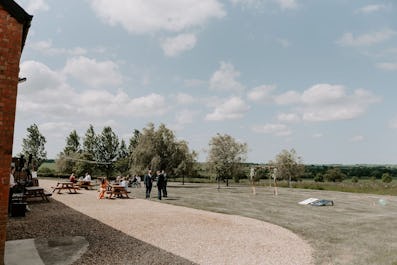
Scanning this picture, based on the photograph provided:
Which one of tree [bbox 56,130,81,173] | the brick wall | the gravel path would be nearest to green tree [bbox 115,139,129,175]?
tree [bbox 56,130,81,173]

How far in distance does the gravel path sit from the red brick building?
416 cm

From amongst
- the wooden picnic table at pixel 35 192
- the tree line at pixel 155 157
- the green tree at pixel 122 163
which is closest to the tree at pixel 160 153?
the tree line at pixel 155 157

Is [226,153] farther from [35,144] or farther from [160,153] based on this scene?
[35,144]

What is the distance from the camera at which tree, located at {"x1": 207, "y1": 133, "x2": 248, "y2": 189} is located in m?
45.8

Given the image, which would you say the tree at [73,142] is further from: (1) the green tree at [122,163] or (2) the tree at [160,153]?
(2) the tree at [160,153]

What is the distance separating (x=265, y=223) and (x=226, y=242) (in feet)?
12.5

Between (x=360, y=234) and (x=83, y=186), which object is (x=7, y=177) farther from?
(x=83, y=186)

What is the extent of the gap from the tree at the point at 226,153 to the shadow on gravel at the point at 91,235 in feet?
105

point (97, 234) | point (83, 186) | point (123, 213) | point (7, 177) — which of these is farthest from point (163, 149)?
point (7, 177)

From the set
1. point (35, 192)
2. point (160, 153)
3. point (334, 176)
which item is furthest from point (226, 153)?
point (334, 176)

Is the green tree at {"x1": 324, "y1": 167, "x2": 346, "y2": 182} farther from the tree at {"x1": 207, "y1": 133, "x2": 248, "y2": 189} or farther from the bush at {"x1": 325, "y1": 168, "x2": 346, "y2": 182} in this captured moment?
the tree at {"x1": 207, "y1": 133, "x2": 248, "y2": 189}

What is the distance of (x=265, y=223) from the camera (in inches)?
520

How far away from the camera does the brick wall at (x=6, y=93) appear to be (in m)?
6.70

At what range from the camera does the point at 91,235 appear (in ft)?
34.0
